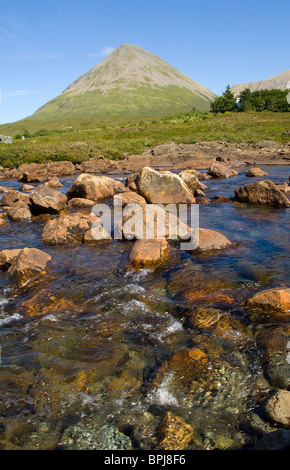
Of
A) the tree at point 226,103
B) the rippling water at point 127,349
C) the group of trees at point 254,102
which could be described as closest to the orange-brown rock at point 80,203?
the rippling water at point 127,349

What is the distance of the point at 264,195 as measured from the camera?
13211 millimetres

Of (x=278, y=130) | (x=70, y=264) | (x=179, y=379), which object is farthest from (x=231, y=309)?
(x=278, y=130)

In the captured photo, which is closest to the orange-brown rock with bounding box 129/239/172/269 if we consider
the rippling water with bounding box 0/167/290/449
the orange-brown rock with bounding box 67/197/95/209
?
the rippling water with bounding box 0/167/290/449

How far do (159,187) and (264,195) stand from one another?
432cm

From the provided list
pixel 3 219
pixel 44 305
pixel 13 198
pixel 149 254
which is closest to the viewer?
pixel 44 305

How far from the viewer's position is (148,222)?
30.6ft

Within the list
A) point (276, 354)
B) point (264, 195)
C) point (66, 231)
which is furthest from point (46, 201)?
point (276, 354)

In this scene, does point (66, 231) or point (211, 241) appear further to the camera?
point (66, 231)

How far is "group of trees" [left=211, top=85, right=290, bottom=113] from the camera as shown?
64062 millimetres

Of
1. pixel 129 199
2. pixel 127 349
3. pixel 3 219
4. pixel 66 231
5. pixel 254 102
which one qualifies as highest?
pixel 254 102

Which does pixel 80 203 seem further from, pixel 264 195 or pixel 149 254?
pixel 264 195

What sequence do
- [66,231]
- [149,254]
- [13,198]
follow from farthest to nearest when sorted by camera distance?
1. [13,198]
2. [66,231]
3. [149,254]

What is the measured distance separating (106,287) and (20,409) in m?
3.28

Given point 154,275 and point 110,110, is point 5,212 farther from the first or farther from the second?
point 110,110
